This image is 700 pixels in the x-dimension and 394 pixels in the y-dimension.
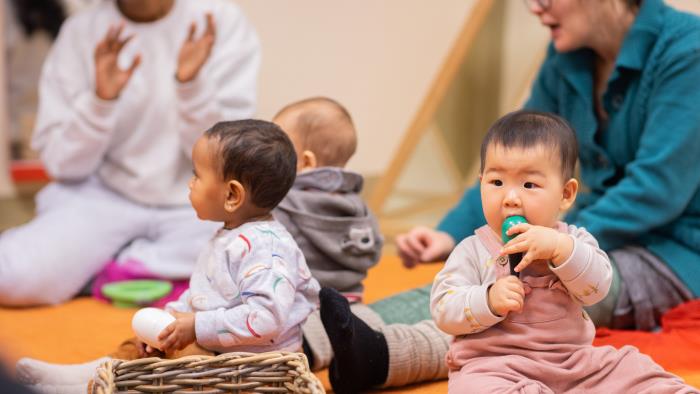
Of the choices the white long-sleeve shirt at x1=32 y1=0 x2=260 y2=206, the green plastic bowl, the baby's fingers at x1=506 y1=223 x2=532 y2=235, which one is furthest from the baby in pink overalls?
the white long-sleeve shirt at x1=32 y1=0 x2=260 y2=206

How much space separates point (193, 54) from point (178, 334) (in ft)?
2.75

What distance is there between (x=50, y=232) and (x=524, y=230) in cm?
118

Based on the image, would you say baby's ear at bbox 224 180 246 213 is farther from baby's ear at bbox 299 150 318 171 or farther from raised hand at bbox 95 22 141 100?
raised hand at bbox 95 22 141 100

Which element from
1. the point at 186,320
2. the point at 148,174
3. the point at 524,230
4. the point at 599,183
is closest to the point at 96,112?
the point at 148,174

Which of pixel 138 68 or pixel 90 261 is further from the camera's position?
pixel 138 68

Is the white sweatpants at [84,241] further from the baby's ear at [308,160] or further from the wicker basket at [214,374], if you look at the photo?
the wicker basket at [214,374]

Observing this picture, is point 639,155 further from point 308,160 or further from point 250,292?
point 250,292

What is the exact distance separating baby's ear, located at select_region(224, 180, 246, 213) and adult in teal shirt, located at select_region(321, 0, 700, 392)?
38cm

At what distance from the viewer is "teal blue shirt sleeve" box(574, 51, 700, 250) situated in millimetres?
1385

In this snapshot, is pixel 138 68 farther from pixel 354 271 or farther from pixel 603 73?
pixel 603 73

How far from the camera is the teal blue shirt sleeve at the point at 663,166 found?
4.54 feet

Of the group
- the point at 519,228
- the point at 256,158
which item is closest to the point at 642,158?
the point at 519,228

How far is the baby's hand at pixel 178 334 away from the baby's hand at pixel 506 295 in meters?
0.38

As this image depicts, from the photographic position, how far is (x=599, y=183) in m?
1.55
